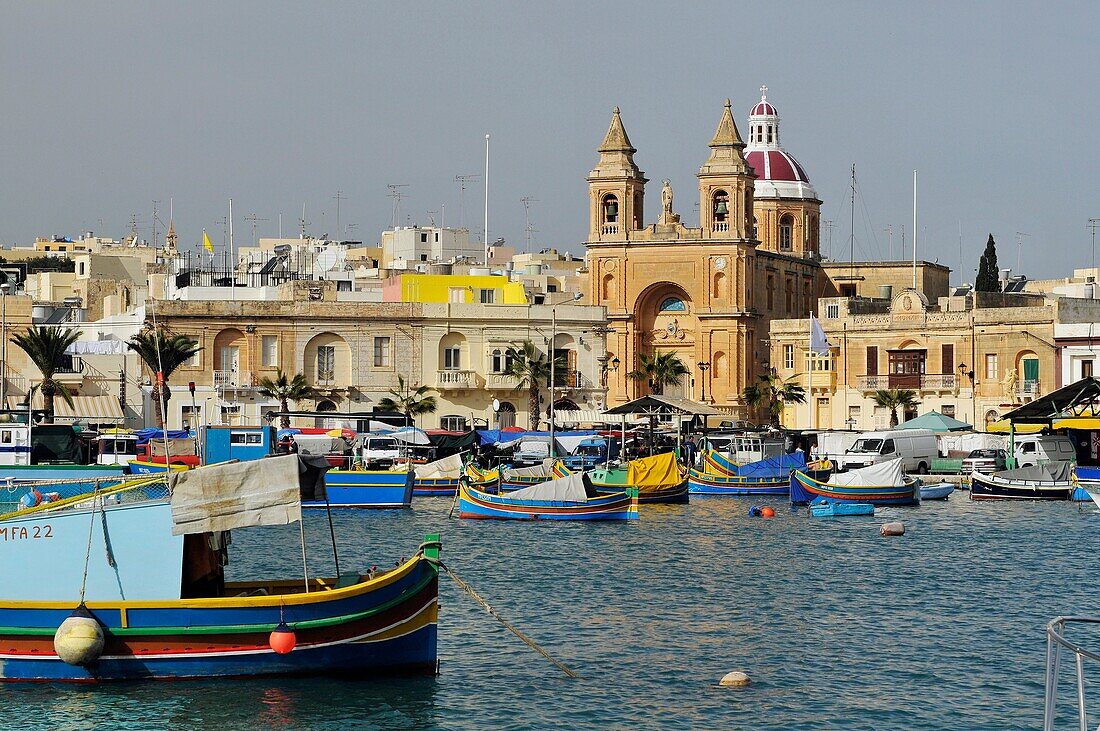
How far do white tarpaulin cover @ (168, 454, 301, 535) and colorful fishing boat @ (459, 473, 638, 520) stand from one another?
25.7m

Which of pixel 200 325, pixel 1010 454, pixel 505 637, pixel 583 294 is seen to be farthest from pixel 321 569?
pixel 583 294

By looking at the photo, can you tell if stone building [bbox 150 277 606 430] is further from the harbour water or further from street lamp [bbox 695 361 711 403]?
the harbour water

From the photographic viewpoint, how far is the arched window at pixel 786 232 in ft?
340

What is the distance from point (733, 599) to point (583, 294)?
222 feet

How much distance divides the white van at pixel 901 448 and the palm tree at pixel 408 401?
18802 millimetres

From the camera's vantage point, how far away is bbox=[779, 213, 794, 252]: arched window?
103625mm

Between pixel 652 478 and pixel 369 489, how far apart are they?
29.6 feet

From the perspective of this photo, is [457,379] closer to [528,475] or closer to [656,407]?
[656,407]

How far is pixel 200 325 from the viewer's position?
7438 centimetres

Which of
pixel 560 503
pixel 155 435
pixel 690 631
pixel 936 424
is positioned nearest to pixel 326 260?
pixel 936 424

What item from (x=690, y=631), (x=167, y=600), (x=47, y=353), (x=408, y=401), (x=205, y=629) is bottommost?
(x=690, y=631)

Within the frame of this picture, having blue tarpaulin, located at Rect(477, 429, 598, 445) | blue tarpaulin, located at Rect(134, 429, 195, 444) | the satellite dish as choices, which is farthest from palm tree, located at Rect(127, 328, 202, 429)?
the satellite dish

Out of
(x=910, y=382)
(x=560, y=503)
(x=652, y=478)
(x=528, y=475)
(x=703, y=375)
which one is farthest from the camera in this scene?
(x=703, y=375)

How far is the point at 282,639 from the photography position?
72.4ft
